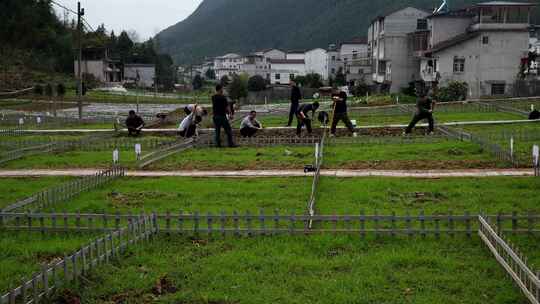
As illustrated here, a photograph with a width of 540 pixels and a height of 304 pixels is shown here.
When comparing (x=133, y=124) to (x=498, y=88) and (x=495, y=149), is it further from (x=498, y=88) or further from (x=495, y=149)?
(x=498, y=88)

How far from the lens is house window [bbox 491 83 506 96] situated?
50719 mm

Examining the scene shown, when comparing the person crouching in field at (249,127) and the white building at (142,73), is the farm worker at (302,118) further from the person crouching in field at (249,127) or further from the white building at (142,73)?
the white building at (142,73)

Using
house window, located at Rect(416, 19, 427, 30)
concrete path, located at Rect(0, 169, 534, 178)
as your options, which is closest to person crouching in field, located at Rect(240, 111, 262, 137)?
concrete path, located at Rect(0, 169, 534, 178)

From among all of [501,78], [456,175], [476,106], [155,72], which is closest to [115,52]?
[155,72]

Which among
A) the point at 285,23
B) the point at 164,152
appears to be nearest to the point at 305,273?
the point at 164,152

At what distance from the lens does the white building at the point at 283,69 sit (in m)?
119

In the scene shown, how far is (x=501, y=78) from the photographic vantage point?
50656mm

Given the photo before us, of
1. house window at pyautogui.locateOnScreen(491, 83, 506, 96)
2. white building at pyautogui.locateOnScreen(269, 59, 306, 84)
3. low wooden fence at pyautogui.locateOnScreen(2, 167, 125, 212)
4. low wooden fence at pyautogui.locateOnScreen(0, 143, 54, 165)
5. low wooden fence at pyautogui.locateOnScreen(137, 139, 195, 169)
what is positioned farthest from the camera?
white building at pyautogui.locateOnScreen(269, 59, 306, 84)

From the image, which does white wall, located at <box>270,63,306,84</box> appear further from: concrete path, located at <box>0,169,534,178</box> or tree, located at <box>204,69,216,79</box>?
concrete path, located at <box>0,169,534,178</box>

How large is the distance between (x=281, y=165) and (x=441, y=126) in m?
9.80

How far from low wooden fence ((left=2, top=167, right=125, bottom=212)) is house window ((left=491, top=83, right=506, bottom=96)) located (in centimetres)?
4132

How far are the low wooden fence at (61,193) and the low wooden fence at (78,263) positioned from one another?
116 inches

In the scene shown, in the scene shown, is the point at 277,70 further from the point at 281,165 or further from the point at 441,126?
the point at 281,165

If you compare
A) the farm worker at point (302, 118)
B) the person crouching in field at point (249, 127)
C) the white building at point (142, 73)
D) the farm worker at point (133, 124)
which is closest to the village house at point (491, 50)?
the farm worker at point (302, 118)
